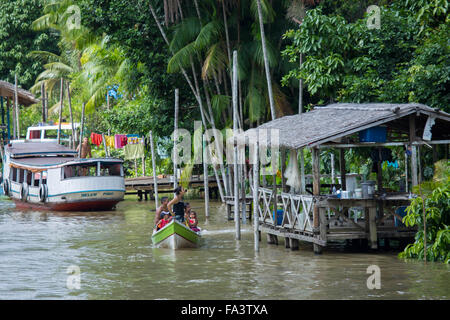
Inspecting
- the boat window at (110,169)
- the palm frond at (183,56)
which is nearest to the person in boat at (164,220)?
the palm frond at (183,56)

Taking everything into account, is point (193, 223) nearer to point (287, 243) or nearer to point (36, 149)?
point (287, 243)

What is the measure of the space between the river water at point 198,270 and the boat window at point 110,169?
7900mm

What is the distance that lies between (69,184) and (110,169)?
1788 mm

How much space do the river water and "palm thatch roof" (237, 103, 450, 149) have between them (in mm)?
2548

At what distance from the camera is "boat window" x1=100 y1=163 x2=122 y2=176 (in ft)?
95.9

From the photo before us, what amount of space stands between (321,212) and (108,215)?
14139 millimetres

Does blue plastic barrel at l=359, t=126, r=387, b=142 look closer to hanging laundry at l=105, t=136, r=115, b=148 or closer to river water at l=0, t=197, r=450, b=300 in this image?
river water at l=0, t=197, r=450, b=300

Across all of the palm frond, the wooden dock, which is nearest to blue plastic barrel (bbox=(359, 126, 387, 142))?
the palm frond

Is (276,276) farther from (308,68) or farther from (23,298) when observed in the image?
(308,68)

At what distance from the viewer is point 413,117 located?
50.0 ft

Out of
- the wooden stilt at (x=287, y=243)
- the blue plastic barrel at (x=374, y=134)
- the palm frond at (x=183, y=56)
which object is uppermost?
the palm frond at (x=183, y=56)

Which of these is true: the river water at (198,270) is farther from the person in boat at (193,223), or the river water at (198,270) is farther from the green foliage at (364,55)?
the green foliage at (364,55)

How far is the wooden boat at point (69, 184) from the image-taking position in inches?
1124
